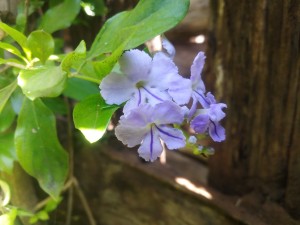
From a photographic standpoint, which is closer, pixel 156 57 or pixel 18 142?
pixel 156 57

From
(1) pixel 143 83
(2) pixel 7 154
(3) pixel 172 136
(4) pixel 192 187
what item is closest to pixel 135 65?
(1) pixel 143 83

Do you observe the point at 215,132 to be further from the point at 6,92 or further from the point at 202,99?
the point at 6,92

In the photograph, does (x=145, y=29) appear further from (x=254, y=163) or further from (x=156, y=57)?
(x=254, y=163)

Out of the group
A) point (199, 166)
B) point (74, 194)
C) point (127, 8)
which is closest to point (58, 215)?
point (74, 194)

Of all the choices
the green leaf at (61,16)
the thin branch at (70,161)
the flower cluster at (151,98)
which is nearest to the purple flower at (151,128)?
the flower cluster at (151,98)

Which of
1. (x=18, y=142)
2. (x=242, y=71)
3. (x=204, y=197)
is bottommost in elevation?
(x=204, y=197)

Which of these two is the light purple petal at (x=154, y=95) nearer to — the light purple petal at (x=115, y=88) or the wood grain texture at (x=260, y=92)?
the light purple petal at (x=115, y=88)

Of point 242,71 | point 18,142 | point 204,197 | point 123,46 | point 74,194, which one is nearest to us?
point 123,46
